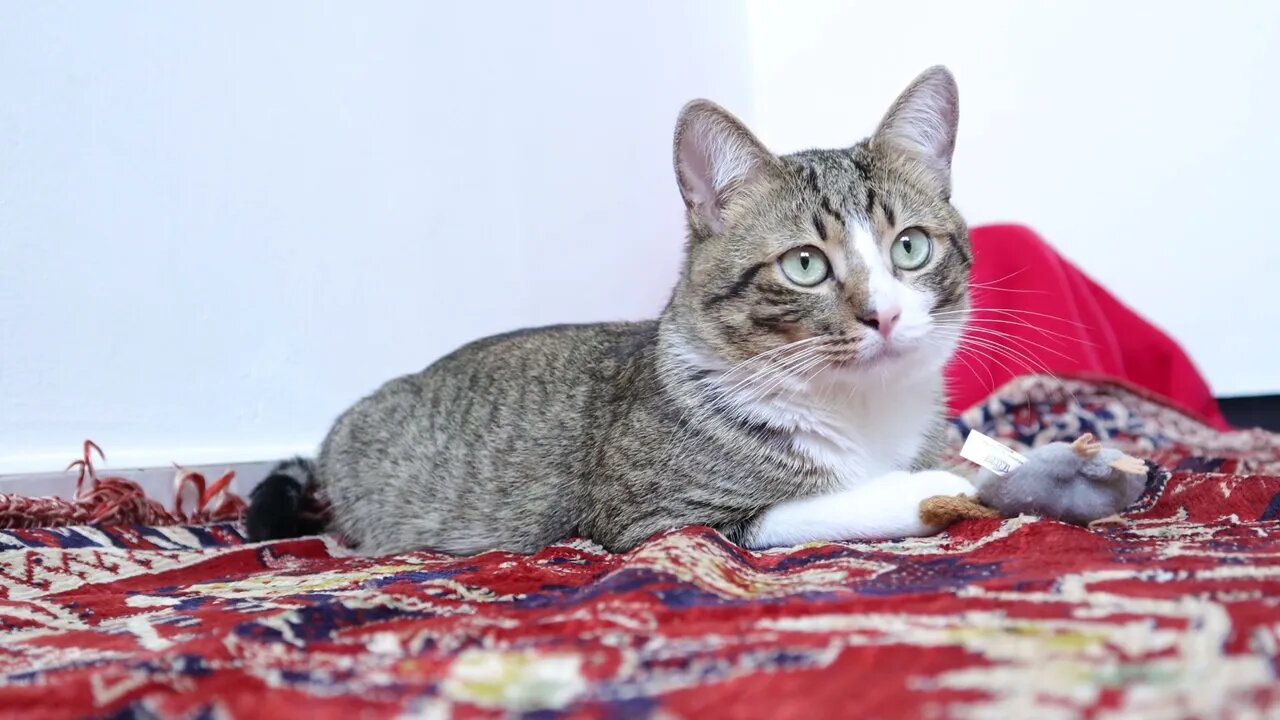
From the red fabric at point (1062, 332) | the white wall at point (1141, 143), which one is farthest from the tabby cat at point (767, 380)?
the white wall at point (1141, 143)

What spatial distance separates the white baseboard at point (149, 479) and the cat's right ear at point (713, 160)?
1.25 meters

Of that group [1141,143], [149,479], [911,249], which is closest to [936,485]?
[911,249]

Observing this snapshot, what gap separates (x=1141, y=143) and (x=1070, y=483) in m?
1.99

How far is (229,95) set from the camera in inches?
71.8

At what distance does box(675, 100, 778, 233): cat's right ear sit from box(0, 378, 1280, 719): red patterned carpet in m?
0.56

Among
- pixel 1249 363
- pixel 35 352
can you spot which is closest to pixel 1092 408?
pixel 1249 363

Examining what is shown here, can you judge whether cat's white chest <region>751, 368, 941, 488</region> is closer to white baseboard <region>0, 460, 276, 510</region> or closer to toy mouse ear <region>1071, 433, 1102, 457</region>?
toy mouse ear <region>1071, 433, 1102, 457</region>

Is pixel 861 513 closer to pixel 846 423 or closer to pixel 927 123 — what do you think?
pixel 846 423

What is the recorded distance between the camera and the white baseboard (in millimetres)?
1562

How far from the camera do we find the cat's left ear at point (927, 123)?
1326 millimetres

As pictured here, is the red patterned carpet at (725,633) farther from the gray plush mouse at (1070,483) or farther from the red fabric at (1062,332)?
the red fabric at (1062,332)

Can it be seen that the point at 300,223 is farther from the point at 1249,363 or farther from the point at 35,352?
the point at 1249,363

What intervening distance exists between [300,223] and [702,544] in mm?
1439

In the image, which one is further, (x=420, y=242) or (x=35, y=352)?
(x=420, y=242)
